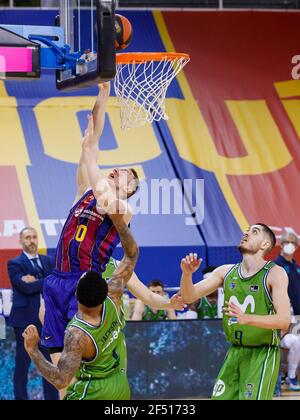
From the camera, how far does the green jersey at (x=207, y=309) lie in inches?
449

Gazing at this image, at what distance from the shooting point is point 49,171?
13.5 metres

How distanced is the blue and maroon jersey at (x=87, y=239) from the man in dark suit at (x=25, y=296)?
3043mm

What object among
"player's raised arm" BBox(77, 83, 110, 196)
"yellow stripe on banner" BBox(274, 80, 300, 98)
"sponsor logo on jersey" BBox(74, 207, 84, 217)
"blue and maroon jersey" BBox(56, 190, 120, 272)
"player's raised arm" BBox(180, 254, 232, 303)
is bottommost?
"player's raised arm" BBox(180, 254, 232, 303)

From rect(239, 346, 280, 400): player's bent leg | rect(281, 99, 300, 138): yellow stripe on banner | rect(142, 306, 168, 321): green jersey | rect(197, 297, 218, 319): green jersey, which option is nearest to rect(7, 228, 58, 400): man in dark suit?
rect(142, 306, 168, 321): green jersey

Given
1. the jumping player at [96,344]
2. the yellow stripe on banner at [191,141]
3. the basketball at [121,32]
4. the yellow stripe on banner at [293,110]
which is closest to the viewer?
the jumping player at [96,344]

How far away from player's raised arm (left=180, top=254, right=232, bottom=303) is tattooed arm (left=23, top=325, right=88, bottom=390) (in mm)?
1220

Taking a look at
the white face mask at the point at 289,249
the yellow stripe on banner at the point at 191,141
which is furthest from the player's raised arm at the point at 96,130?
the yellow stripe on banner at the point at 191,141

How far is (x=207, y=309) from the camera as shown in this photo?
11453mm

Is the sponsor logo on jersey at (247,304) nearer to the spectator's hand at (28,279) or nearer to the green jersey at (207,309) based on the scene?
the spectator's hand at (28,279)

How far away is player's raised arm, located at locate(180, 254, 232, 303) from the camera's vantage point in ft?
22.9

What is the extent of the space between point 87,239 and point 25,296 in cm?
334

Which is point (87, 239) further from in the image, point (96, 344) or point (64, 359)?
point (64, 359)

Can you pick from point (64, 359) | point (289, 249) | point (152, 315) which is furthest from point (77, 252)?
point (289, 249)

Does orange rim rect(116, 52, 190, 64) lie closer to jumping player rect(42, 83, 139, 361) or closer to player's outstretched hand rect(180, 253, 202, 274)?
jumping player rect(42, 83, 139, 361)
